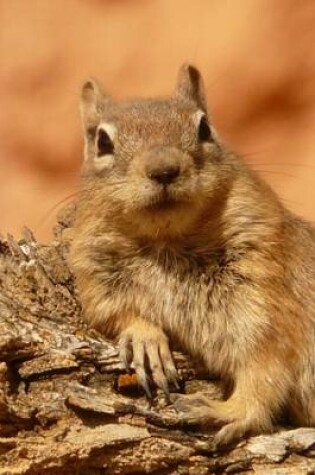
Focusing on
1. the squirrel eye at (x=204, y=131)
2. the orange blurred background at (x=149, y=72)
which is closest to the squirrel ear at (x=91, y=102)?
the squirrel eye at (x=204, y=131)

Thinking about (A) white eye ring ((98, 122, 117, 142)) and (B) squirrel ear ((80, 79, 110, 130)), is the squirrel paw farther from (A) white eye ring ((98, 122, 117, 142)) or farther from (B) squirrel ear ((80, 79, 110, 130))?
(B) squirrel ear ((80, 79, 110, 130))

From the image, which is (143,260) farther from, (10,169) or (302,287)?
(10,169)

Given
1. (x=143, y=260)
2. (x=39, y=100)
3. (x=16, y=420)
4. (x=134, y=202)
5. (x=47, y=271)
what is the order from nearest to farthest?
(x=16, y=420) < (x=134, y=202) < (x=143, y=260) < (x=47, y=271) < (x=39, y=100)

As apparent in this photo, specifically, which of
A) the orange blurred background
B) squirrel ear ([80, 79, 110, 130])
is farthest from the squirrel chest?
the orange blurred background

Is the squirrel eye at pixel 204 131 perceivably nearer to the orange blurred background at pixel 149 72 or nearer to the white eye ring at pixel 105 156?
the white eye ring at pixel 105 156

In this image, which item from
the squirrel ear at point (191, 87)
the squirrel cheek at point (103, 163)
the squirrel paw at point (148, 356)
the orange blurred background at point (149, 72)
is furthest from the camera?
the orange blurred background at point (149, 72)

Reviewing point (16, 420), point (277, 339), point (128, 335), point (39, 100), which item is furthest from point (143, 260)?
point (39, 100)
